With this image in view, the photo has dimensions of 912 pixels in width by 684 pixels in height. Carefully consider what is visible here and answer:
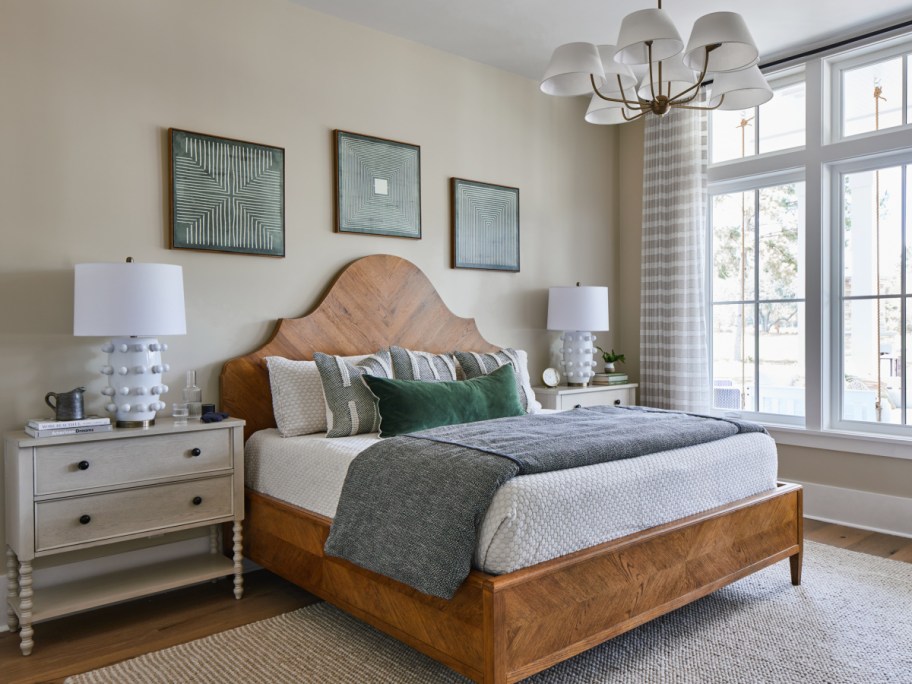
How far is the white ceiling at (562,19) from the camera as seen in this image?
3.45 metres

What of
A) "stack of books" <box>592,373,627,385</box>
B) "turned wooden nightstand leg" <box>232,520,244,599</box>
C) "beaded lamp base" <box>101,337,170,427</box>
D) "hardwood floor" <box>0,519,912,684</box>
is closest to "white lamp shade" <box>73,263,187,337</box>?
"beaded lamp base" <box>101,337,170,427</box>

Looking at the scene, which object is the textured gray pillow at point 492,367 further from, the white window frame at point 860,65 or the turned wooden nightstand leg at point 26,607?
the white window frame at point 860,65

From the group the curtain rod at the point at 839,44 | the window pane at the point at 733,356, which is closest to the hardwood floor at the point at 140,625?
the window pane at the point at 733,356

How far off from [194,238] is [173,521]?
1208mm

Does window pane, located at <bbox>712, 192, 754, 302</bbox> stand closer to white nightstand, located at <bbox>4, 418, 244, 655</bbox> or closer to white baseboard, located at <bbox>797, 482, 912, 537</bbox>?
white baseboard, located at <bbox>797, 482, 912, 537</bbox>

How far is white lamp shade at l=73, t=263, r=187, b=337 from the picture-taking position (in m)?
2.49

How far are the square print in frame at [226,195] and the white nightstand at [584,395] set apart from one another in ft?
5.71

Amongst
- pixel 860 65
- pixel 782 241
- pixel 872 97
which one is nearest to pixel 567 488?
pixel 782 241

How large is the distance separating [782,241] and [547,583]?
10.3ft

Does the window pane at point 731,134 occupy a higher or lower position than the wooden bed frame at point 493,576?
higher

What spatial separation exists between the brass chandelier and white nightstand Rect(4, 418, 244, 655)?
74.8 inches

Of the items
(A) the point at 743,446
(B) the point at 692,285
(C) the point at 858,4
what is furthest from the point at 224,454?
(C) the point at 858,4

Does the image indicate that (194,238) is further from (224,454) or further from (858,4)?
(858,4)

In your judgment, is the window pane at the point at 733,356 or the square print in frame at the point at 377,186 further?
the window pane at the point at 733,356
